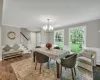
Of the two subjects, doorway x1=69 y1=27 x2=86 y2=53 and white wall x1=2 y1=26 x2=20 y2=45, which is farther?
white wall x1=2 y1=26 x2=20 y2=45

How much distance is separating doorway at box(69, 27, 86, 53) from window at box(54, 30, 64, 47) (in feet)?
2.57

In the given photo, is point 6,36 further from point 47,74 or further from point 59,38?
point 47,74

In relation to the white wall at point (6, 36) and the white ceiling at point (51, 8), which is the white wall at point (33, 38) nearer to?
the white wall at point (6, 36)

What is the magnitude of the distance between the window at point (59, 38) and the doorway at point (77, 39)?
0.78 metres

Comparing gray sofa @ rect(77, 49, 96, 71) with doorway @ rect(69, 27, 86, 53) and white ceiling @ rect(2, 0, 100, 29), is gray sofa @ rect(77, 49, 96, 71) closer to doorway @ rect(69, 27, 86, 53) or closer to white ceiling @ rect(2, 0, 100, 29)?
doorway @ rect(69, 27, 86, 53)

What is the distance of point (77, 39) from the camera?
4.69 metres

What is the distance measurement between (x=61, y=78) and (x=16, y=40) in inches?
192

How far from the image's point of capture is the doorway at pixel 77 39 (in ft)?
14.3

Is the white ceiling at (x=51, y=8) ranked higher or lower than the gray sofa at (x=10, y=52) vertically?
higher

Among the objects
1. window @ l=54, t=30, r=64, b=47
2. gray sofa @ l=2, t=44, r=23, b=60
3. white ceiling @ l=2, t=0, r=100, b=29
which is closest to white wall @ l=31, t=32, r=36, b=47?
gray sofa @ l=2, t=44, r=23, b=60

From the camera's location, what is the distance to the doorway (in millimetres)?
4344

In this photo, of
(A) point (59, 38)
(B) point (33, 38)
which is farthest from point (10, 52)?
(A) point (59, 38)

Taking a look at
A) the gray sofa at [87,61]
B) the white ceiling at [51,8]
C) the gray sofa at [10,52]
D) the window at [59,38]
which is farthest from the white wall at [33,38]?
the gray sofa at [87,61]

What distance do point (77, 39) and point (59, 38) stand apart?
1.62m
